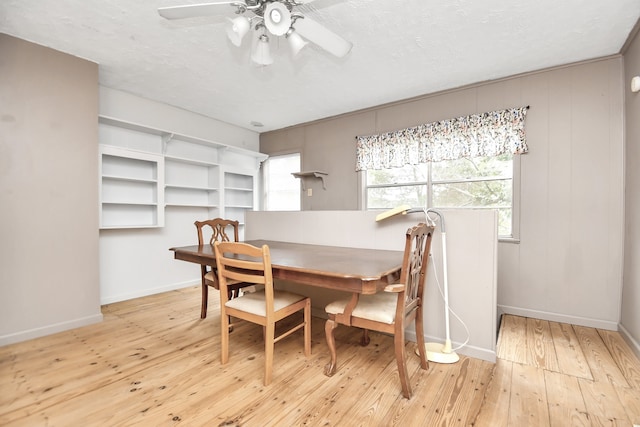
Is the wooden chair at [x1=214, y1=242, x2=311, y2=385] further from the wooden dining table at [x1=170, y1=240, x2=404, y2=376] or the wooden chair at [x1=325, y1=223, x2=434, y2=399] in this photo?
the wooden chair at [x1=325, y1=223, x2=434, y2=399]

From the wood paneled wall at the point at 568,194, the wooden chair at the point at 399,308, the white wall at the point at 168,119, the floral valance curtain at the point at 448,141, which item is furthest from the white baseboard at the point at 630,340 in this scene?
the white wall at the point at 168,119

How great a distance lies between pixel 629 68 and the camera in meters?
2.45

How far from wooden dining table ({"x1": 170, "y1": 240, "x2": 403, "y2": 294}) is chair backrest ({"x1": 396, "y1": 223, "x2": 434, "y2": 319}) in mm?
82

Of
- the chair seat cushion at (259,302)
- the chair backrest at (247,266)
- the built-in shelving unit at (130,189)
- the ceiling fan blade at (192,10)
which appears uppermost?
the ceiling fan blade at (192,10)

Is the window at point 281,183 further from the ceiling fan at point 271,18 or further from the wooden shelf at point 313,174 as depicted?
the ceiling fan at point 271,18

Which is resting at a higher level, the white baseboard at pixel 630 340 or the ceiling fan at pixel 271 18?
the ceiling fan at pixel 271 18

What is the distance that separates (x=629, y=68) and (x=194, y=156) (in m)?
4.83

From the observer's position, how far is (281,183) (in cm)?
512

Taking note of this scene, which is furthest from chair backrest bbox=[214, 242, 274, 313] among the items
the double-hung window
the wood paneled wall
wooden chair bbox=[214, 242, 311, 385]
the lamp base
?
the wood paneled wall

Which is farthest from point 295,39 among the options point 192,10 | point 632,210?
point 632,210

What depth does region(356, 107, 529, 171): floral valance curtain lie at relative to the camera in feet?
9.95

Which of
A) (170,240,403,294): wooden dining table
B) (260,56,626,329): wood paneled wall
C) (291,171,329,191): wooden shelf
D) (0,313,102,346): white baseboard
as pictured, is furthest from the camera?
(291,171,329,191): wooden shelf

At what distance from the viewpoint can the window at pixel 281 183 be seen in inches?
194

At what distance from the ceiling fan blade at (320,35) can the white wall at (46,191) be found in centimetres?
231
